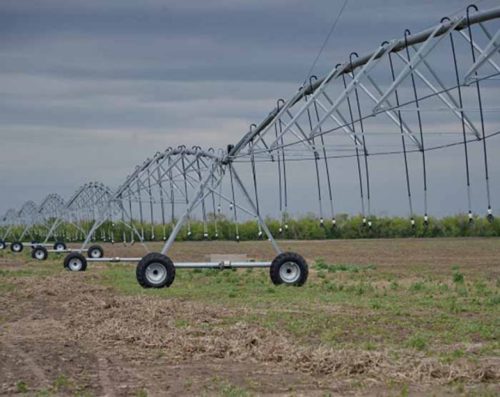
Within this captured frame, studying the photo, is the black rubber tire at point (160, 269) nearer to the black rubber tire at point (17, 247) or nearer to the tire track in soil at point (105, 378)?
the tire track in soil at point (105, 378)

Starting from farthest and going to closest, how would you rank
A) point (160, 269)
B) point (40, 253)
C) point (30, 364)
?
point (40, 253) < point (160, 269) < point (30, 364)

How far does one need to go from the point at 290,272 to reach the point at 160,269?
290 centimetres

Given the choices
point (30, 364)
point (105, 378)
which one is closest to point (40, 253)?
point (30, 364)

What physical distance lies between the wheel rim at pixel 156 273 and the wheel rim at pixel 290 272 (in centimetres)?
262

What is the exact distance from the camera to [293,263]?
24.2m

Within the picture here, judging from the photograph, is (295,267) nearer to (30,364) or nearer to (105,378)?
(30,364)

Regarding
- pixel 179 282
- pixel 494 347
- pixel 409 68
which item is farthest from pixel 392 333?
pixel 179 282

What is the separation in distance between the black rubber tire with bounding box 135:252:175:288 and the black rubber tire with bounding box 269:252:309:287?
227 centimetres

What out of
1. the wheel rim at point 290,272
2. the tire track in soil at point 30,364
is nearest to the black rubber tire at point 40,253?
the wheel rim at point 290,272

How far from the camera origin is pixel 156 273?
78.5ft

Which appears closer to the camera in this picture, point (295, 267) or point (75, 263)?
point (295, 267)

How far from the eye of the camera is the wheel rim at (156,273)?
23828 mm

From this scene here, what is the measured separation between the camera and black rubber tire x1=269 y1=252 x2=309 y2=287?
79.2 feet

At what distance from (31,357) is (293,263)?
39.2 ft
